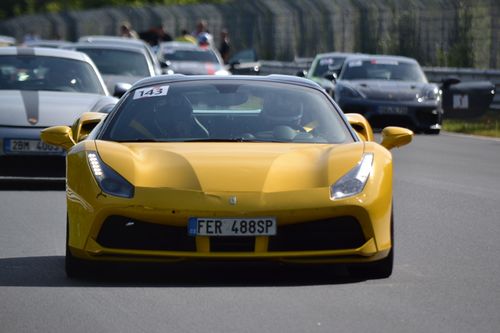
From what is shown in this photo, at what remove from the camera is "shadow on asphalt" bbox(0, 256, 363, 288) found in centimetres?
815

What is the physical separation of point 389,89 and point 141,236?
16.8 m

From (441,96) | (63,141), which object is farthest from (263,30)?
(63,141)

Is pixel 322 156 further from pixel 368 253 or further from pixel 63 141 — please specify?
pixel 63 141

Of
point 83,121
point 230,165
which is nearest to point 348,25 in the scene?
point 83,121

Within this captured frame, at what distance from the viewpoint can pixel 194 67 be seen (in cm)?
3281

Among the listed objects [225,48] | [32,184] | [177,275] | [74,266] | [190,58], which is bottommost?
[225,48]

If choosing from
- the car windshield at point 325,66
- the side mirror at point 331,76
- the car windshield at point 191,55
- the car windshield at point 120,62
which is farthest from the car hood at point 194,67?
the car windshield at point 120,62

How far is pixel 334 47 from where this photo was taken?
140 feet

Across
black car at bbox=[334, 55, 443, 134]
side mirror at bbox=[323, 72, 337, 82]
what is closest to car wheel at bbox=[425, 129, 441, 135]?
black car at bbox=[334, 55, 443, 134]

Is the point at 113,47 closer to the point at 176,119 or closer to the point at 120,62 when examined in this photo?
the point at 120,62

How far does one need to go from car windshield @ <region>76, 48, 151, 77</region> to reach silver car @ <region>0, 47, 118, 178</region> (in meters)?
6.86

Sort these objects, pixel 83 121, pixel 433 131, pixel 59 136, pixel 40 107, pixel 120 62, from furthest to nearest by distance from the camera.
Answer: pixel 433 131 → pixel 120 62 → pixel 40 107 → pixel 83 121 → pixel 59 136

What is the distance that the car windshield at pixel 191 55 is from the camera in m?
34.1

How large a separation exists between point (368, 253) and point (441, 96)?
18.0m
